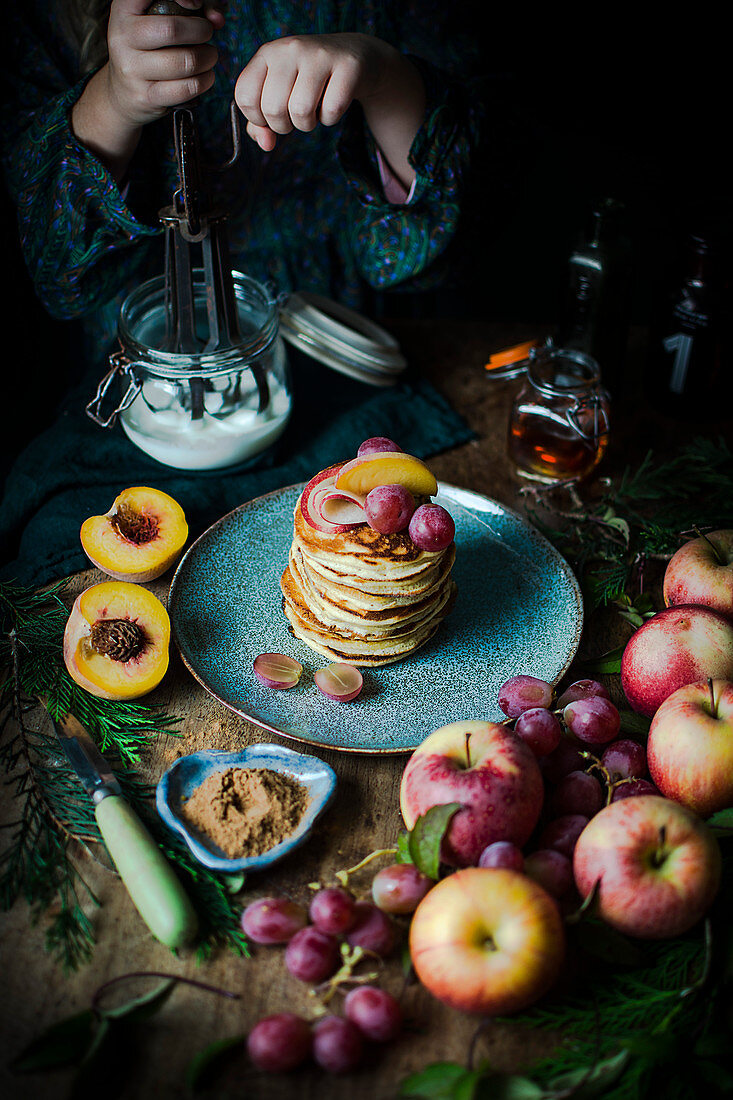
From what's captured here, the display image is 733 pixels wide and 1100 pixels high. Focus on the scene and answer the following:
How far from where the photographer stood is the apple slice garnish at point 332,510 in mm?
1136

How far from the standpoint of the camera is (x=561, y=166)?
93.6 inches

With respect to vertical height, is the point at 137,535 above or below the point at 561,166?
below

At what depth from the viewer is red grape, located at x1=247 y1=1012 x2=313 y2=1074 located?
2.61 ft

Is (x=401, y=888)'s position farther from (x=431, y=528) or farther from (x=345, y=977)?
(x=431, y=528)

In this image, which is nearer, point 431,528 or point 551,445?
point 431,528

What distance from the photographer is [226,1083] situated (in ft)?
2.64

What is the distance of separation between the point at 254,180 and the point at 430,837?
1452mm

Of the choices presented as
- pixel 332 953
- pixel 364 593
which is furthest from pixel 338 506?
pixel 332 953

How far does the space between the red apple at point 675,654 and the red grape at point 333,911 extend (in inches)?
20.3

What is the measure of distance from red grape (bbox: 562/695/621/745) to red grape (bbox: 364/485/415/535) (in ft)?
1.15

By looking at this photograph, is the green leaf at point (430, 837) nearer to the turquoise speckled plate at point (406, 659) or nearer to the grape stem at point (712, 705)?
the turquoise speckled plate at point (406, 659)

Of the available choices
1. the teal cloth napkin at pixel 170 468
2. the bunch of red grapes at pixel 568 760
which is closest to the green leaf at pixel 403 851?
the bunch of red grapes at pixel 568 760

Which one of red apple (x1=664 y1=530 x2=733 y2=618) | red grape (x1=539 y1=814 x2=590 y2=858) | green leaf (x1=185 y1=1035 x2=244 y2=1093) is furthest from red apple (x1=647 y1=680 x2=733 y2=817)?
green leaf (x1=185 y1=1035 x2=244 y2=1093)

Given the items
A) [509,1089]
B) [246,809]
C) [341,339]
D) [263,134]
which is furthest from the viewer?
[341,339]
